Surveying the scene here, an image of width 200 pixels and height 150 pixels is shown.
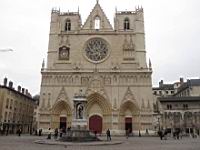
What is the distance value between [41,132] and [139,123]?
1475 centimetres

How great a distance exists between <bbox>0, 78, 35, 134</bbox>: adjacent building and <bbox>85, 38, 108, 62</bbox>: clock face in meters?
15.8

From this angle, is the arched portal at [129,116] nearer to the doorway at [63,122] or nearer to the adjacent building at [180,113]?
the doorway at [63,122]

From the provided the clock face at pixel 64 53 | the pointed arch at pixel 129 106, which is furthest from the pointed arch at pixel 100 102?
the clock face at pixel 64 53

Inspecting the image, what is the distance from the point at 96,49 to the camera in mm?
43688

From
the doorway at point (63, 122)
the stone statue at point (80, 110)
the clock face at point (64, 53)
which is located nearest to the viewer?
the stone statue at point (80, 110)

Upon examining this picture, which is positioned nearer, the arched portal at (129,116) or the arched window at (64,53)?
the arched portal at (129,116)

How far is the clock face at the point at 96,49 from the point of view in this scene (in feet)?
141

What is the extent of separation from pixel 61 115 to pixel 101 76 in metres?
8.75

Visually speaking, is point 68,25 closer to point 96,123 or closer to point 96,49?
point 96,49

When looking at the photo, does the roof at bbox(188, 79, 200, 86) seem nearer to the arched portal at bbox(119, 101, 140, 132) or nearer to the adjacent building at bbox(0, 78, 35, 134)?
the arched portal at bbox(119, 101, 140, 132)

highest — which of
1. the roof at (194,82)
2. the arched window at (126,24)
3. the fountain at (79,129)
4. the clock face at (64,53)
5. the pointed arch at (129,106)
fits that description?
the arched window at (126,24)

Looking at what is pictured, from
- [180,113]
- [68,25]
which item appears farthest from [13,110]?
[180,113]

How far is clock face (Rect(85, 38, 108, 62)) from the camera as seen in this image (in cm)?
4300

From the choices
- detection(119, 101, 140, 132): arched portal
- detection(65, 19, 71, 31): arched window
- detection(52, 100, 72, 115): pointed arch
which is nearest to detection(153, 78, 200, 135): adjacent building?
detection(119, 101, 140, 132): arched portal
